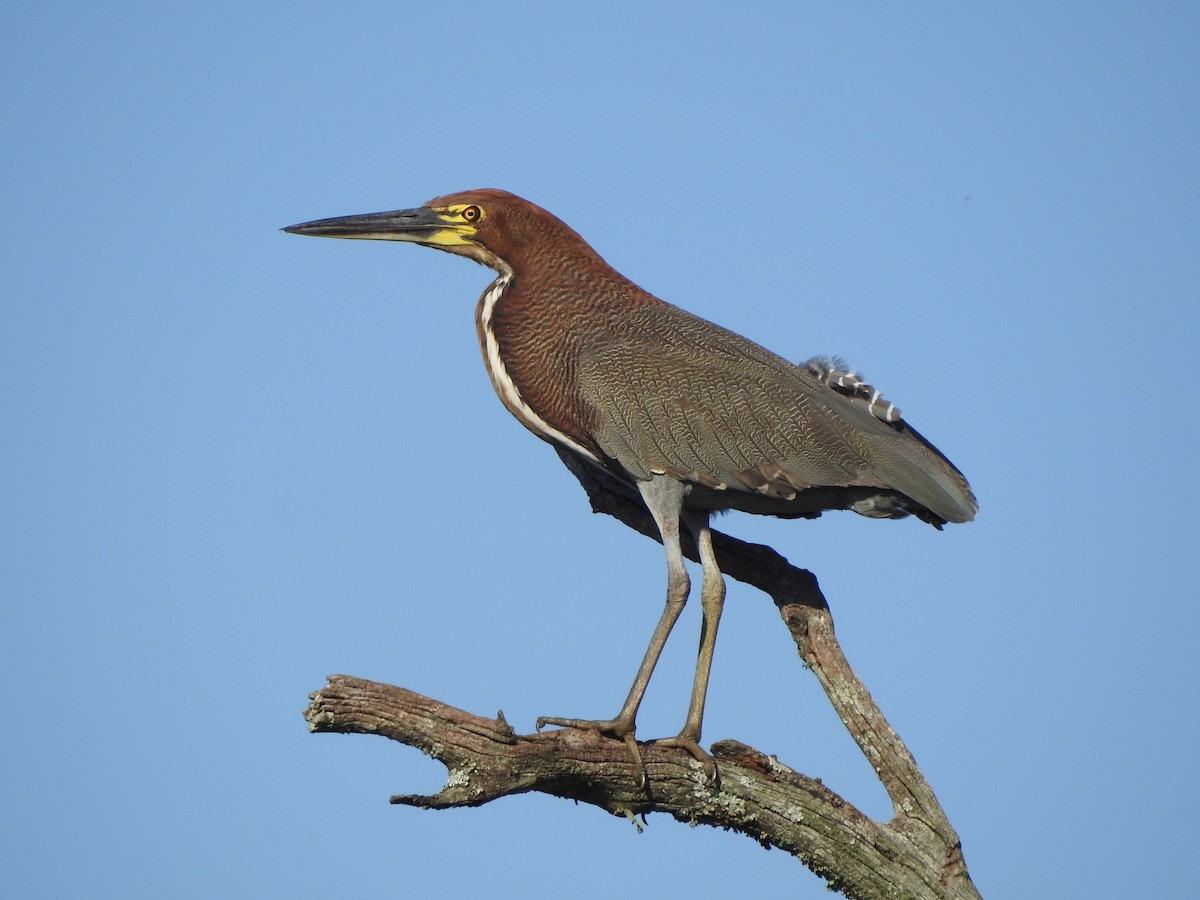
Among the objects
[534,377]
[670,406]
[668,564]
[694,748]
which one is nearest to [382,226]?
[534,377]

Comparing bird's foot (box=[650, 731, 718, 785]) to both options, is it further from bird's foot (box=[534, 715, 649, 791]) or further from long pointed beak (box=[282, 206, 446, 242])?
long pointed beak (box=[282, 206, 446, 242])

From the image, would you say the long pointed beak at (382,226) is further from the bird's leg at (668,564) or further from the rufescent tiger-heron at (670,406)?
the bird's leg at (668,564)

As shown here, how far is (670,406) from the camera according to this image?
22.9 ft

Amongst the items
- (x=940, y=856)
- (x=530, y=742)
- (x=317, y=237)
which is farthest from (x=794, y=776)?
(x=317, y=237)

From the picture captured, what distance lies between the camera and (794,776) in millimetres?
6402

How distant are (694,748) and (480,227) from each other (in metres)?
3.08

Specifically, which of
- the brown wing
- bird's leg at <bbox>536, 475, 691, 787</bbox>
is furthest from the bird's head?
bird's leg at <bbox>536, 475, 691, 787</bbox>

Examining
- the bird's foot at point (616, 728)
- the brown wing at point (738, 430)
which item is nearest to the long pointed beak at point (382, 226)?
the brown wing at point (738, 430)

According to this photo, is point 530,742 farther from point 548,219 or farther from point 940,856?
point 548,219

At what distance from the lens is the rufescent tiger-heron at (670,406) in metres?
6.89

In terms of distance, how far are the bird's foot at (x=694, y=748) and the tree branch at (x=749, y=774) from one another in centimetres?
3

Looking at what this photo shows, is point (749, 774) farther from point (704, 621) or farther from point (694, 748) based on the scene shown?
point (704, 621)

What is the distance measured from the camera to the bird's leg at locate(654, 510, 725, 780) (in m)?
6.67

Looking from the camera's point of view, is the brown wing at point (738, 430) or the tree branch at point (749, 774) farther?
the brown wing at point (738, 430)
